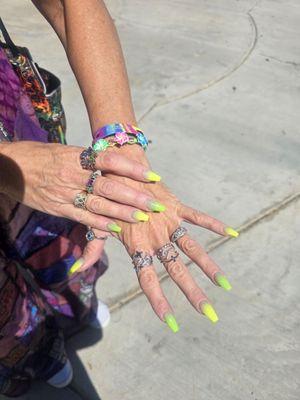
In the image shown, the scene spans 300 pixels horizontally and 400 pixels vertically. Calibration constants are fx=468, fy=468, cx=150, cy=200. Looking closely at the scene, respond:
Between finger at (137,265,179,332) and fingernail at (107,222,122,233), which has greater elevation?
fingernail at (107,222,122,233)

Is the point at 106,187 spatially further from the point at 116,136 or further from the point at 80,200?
the point at 116,136

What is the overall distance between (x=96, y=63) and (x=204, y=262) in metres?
0.69

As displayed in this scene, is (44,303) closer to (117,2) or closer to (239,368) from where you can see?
(239,368)

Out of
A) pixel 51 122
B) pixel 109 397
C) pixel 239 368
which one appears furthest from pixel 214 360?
pixel 51 122

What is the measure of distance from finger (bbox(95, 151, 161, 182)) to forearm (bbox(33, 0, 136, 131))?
9.5 inches

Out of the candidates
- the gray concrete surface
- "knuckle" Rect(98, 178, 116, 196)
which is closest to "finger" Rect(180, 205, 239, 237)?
"knuckle" Rect(98, 178, 116, 196)

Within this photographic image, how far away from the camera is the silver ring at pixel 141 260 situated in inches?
48.4

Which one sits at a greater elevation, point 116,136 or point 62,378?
point 116,136

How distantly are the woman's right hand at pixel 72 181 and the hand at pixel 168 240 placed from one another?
0.30 feet

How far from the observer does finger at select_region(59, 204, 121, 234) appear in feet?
3.96

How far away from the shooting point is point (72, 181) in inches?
47.5

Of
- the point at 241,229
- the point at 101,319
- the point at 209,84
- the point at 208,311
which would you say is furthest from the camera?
the point at 209,84

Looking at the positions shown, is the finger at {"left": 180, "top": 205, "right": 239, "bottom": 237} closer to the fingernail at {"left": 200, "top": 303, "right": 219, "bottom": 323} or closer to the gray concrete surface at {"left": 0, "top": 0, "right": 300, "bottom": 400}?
the fingernail at {"left": 200, "top": 303, "right": 219, "bottom": 323}

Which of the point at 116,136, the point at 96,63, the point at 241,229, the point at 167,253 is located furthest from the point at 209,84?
the point at 167,253
